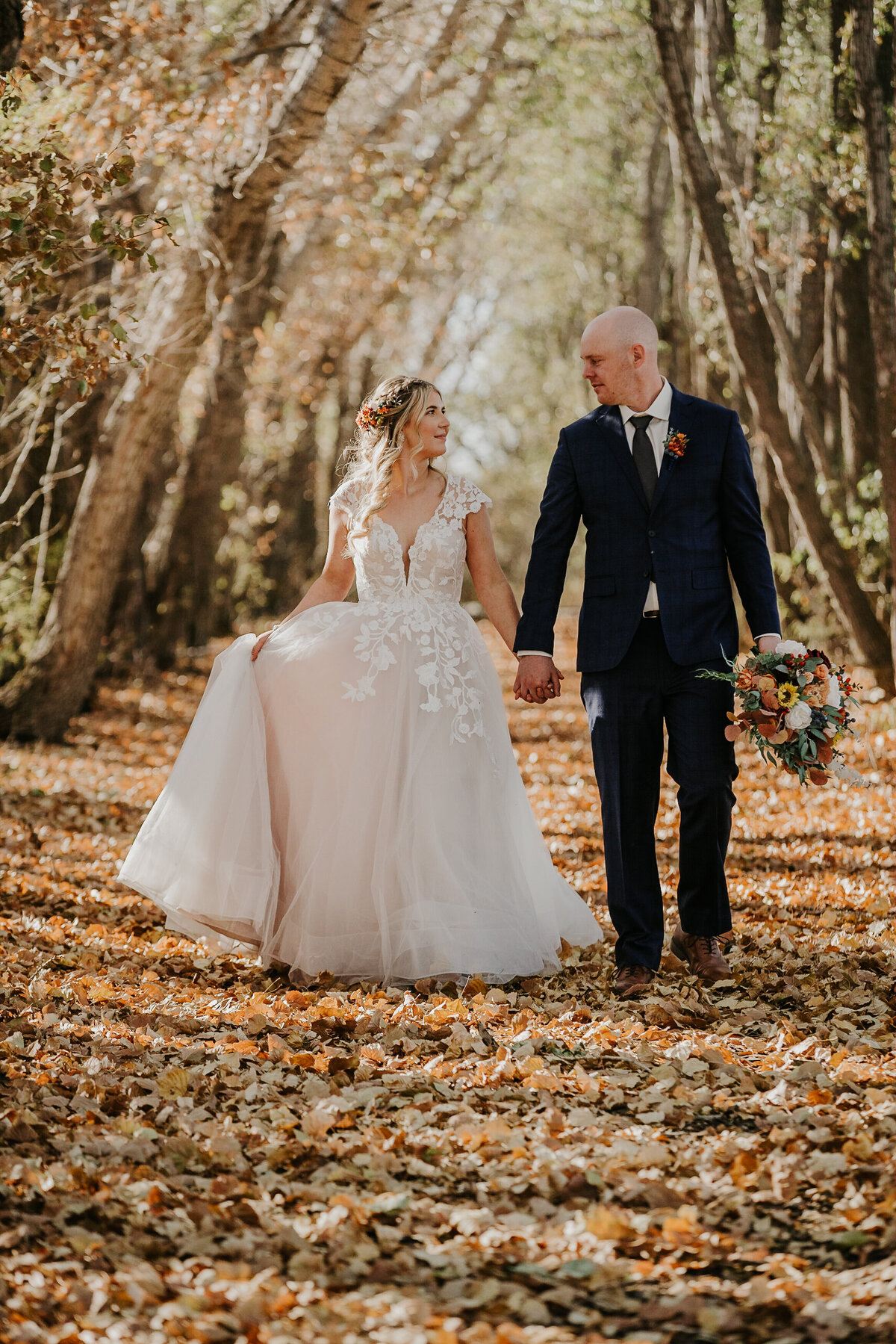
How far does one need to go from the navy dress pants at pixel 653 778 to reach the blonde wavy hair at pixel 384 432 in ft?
4.51

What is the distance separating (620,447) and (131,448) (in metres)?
7.25

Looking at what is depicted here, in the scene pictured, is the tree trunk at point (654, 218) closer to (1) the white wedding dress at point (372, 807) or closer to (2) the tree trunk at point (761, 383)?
(2) the tree trunk at point (761, 383)

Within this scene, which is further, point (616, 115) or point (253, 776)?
point (616, 115)

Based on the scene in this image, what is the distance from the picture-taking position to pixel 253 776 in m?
5.73

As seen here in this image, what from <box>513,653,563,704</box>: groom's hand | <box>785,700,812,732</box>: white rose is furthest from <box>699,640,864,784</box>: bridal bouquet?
<box>513,653,563,704</box>: groom's hand

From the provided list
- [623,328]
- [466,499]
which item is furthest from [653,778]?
[623,328]

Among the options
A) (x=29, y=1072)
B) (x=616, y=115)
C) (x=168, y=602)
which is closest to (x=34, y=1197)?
(x=29, y=1072)

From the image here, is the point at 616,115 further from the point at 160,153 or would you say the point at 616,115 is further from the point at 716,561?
the point at 716,561

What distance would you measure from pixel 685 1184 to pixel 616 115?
2229cm

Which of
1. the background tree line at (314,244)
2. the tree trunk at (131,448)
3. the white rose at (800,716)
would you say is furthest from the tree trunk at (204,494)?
the white rose at (800,716)

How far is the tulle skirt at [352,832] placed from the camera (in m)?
5.47

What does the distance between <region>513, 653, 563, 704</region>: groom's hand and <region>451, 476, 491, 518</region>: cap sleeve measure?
95cm

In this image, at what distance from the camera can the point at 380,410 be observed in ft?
19.3

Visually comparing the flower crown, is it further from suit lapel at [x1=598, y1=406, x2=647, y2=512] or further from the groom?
suit lapel at [x1=598, y1=406, x2=647, y2=512]
